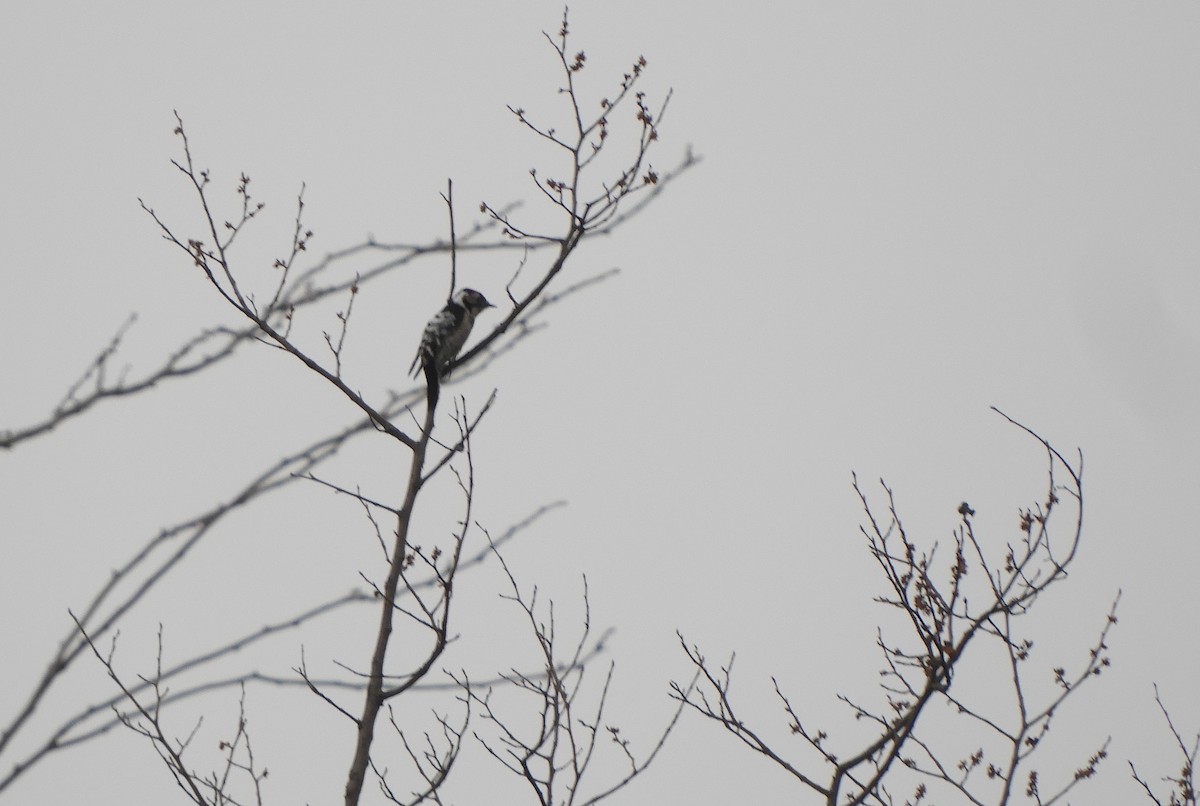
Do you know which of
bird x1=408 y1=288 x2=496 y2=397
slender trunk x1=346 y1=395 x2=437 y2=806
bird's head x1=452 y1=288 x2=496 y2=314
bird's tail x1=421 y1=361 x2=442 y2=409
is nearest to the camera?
slender trunk x1=346 y1=395 x2=437 y2=806

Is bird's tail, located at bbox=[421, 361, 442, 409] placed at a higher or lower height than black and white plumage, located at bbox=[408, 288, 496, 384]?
lower

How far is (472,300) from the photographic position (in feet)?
26.0

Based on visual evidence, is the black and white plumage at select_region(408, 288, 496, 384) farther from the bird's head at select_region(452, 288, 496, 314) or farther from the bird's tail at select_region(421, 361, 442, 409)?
the bird's tail at select_region(421, 361, 442, 409)

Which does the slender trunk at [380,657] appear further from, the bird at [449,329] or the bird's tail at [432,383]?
the bird at [449,329]

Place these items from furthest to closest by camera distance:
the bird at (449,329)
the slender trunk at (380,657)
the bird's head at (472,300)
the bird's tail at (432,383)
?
the bird's head at (472,300), the bird at (449,329), the bird's tail at (432,383), the slender trunk at (380,657)

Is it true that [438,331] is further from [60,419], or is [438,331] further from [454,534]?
[60,419]

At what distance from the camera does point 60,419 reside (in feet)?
7.83

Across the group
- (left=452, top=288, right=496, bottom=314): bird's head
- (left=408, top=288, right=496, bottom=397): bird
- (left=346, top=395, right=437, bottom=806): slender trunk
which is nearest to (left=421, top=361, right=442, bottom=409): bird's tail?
(left=346, top=395, right=437, bottom=806): slender trunk

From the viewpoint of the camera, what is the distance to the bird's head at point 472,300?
7918 millimetres

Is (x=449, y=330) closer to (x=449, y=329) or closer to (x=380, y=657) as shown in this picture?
(x=449, y=329)

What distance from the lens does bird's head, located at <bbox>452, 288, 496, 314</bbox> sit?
7918 millimetres

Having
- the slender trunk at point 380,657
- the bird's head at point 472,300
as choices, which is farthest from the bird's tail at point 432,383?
the bird's head at point 472,300

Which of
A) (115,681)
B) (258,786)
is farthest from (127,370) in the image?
(258,786)

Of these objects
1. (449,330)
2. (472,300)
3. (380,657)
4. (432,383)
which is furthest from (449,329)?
(380,657)
